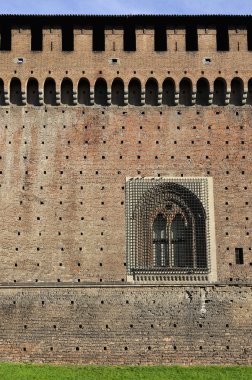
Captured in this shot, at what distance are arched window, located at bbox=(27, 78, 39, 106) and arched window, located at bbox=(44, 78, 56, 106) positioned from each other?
0.60 ft

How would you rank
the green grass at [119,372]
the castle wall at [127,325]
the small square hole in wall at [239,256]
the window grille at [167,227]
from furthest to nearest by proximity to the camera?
the small square hole in wall at [239,256], the window grille at [167,227], the castle wall at [127,325], the green grass at [119,372]

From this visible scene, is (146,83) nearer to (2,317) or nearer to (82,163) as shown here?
(82,163)

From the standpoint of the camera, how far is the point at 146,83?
47.7 feet

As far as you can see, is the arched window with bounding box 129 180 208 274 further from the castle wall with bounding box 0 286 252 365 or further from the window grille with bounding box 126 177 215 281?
the castle wall with bounding box 0 286 252 365

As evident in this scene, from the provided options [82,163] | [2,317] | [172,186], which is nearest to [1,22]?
[82,163]

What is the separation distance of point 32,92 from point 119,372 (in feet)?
19.1

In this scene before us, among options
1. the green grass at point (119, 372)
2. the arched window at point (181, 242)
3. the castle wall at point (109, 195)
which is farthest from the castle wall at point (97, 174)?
the green grass at point (119, 372)

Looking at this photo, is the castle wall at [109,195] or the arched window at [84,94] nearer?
the castle wall at [109,195]

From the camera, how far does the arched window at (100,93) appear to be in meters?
14.6

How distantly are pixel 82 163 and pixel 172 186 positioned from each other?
6.04 feet

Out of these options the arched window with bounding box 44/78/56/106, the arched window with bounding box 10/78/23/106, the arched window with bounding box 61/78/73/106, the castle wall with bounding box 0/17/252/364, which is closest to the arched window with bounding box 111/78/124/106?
the castle wall with bounding box 0/17/252/364

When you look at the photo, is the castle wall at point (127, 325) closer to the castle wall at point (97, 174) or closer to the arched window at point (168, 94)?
the castle wall at point (97, 174)

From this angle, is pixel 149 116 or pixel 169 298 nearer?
pixel 169 298

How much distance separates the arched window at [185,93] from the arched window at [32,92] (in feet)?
9.62
